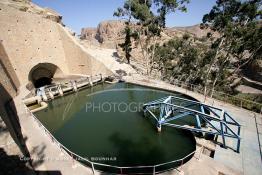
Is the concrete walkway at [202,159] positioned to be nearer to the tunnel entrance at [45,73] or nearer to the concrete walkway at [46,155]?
the concrete walkway at [46,155]

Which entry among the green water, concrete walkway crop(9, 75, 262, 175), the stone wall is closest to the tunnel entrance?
the stone wall

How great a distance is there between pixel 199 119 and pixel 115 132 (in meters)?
5.89

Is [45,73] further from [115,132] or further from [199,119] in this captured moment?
[199,119]

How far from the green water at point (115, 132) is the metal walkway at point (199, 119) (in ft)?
3.03

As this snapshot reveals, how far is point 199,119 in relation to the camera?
10.6 m

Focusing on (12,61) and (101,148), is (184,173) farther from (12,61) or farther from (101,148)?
(12,61)

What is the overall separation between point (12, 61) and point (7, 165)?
690 inches

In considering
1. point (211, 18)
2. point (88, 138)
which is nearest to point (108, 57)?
point (211, 18)

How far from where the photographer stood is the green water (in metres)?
9.27

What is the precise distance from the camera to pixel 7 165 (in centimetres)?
618

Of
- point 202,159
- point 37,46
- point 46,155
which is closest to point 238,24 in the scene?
point 202,159

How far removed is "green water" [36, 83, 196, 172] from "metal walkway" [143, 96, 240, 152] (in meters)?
0.92

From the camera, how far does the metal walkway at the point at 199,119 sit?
8.80 meters

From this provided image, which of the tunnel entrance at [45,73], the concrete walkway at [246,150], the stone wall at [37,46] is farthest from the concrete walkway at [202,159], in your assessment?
the tunnel entrance at [45,73]
